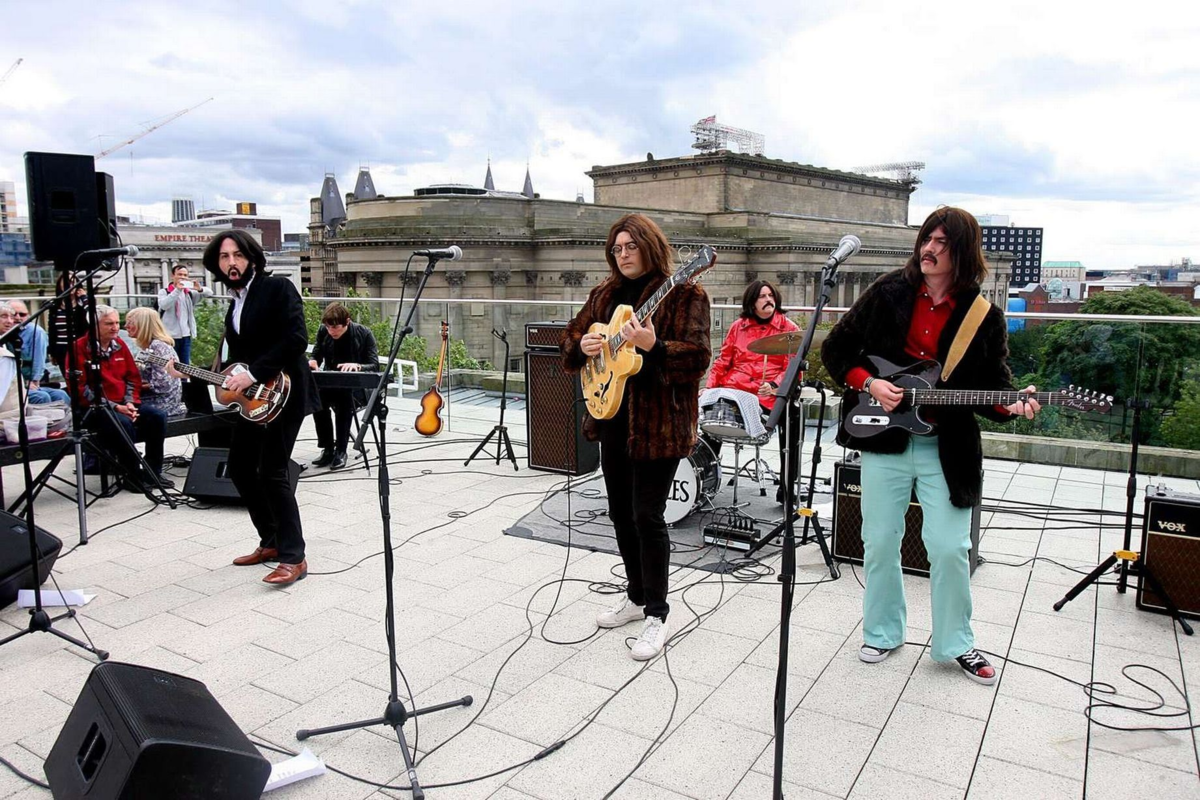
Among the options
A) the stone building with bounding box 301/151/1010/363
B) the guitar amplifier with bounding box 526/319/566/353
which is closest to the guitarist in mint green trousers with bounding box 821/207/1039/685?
the guitar amplifier with bounding box 526/319/566/353

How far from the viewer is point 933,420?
3426mm

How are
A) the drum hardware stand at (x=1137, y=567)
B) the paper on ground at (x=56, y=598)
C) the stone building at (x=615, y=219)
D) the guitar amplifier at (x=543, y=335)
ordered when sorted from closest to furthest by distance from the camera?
1. the drum hardware stand at (x=1137, y=567)
2. the paper on ground at (x=56, y=598)
3. the guitar amplifier at (x=543, y=335)
4. the stone building at (x=615, y=219)

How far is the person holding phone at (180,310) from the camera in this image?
10.1 meters

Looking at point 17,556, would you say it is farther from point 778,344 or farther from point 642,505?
point 778,344

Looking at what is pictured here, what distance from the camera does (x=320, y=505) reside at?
6.50m

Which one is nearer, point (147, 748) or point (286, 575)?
point (147, 748)

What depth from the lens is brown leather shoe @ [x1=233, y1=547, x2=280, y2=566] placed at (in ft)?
16.5

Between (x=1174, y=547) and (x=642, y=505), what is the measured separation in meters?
2.81

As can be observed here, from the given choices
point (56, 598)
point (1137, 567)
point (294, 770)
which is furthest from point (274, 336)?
point (1137, 567)

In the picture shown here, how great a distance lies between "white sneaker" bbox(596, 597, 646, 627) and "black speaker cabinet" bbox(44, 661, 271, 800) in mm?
1836

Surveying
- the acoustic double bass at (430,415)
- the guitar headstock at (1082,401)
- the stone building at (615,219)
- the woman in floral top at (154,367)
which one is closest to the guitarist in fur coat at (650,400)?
the guitar headstock at (1082,401)

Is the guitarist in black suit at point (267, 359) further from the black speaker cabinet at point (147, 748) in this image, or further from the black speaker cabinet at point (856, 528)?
the black speaker cabinet at point (856, 528)

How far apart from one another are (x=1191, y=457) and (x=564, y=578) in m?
4.86

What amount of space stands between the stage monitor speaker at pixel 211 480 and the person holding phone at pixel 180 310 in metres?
4.34
